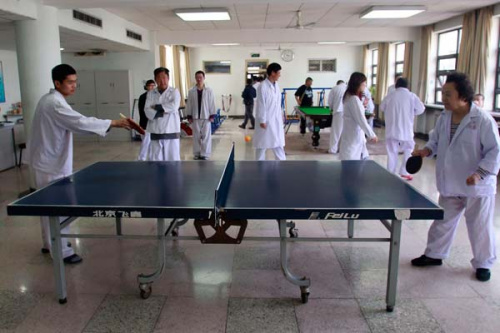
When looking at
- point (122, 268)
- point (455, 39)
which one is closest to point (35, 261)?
point (122, 268)

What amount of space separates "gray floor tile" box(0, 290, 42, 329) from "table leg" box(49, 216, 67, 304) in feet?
0.59

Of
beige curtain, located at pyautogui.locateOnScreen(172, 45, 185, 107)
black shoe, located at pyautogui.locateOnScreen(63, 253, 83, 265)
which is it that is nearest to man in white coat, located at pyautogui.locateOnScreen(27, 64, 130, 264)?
black shoe, located at pyautogui.locateOnScreen(63, 253, 83, 265)

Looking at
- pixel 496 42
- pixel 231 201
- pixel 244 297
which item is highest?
pixel 496 42

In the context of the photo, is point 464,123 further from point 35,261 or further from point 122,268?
point 35,261

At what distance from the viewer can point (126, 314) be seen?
249 cm

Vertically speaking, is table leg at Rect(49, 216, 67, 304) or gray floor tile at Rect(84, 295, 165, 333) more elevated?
table leg at Rect(49, 216, 67, 304)

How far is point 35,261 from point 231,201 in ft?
6.33

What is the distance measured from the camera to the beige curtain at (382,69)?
40.8 ft

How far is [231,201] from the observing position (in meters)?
2.27

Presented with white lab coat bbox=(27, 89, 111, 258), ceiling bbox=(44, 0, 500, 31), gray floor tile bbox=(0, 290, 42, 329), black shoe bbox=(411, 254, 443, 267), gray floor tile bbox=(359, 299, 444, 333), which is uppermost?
ceiling bbox=(44, 0, 500, 31)

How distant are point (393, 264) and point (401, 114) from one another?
12.2 feet

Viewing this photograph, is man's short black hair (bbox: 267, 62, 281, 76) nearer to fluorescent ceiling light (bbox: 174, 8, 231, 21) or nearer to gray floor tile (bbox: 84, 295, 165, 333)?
fluorescent ceiling light (bbox: 174, 8, 231, 21)

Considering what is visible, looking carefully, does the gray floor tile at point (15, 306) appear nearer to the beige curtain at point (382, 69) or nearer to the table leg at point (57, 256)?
the table leg at point (57, 256)

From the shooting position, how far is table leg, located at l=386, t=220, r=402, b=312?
2.39 metres
